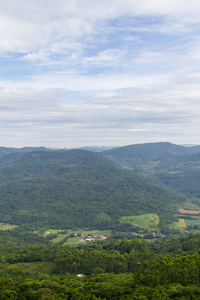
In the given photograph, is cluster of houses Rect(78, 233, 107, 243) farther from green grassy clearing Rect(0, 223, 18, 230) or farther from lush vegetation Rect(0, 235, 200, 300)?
lush vegetation Rect(0, 235, 200, 300)

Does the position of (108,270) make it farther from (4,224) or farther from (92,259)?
(4,224)

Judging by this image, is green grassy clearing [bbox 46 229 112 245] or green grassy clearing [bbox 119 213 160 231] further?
green grassy clearing [bbox 119 213 160 231]

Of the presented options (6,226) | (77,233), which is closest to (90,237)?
(77,233)

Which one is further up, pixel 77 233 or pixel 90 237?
pixel 90 237

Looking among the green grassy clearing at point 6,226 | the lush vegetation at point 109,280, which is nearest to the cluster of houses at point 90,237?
the green grassy clearing at point 6,226

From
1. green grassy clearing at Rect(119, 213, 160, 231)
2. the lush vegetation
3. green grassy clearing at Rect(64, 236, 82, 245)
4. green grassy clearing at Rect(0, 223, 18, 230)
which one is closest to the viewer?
the lush vegetation

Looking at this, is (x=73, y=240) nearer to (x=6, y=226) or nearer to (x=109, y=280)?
(x=6, y=226)

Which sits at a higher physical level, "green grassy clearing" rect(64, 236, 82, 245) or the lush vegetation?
the lush vegetation

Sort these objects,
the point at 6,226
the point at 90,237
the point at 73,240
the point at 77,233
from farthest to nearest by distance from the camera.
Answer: the point at 6,226 < the point at 77,233 < the point at 90,237 < the point at 73,240

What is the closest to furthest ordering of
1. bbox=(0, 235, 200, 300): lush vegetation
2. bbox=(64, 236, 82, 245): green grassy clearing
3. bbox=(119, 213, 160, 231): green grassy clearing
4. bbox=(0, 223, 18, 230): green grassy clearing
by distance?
bbox=(0, 235, 200, 300): lush vegetation → bbox=(64, 236, 82, 245): green grassy clearing → bbox=(0, 223, 18, 230): green grassy clearing → bbox=(119, 213, 160, 231): green grassy clearing

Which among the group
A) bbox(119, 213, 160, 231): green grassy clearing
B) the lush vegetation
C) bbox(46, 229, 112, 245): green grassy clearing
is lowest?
bbox(46, 229, 112, 245): green grassy clearing

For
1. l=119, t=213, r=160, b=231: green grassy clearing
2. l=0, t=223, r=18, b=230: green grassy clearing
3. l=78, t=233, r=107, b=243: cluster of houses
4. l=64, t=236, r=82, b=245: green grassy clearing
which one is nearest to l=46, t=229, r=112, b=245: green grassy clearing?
l=64, t=236, r=82, b=245: green grassy clearing

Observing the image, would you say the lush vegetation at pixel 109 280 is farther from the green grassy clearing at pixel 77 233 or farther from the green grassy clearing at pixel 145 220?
the green grassy clearing at pixel 145 220
